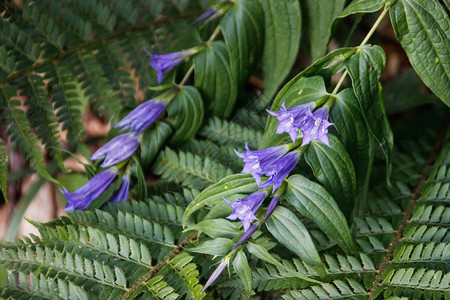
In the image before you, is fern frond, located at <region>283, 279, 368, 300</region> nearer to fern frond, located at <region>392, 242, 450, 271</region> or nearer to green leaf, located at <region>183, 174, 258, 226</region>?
fern frond, located at <region>392, 242, 450, 271</region>

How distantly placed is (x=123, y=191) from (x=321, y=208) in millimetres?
654

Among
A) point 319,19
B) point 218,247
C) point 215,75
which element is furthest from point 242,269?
point 319,19

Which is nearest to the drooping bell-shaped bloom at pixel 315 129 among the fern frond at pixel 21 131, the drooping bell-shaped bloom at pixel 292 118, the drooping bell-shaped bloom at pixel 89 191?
the drooping bell-shaped bloom at pixel 292 118

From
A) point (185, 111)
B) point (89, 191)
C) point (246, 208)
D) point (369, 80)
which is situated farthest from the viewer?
point (185, 111)

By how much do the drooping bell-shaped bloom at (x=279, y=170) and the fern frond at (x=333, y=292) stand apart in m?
0.28

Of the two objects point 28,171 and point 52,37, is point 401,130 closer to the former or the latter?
point 52,37

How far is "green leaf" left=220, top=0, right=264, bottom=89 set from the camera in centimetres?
148

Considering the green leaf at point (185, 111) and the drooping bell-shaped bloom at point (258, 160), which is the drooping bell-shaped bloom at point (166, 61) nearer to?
the green leaf at point (185, 111)

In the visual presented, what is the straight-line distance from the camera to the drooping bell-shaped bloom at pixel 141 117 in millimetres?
1440

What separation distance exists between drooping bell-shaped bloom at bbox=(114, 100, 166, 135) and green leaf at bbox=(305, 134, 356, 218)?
21.5 inches

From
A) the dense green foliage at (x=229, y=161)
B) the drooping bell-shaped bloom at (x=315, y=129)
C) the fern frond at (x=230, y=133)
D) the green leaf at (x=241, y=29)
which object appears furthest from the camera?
the fern frond at (x=230, y=133)

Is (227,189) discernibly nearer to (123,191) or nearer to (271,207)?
(271,207)

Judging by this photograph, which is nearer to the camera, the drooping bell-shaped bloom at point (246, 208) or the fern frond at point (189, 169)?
the drooping bell-shaped bloom at point (246, 208)

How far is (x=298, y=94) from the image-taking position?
1186 millimetres
